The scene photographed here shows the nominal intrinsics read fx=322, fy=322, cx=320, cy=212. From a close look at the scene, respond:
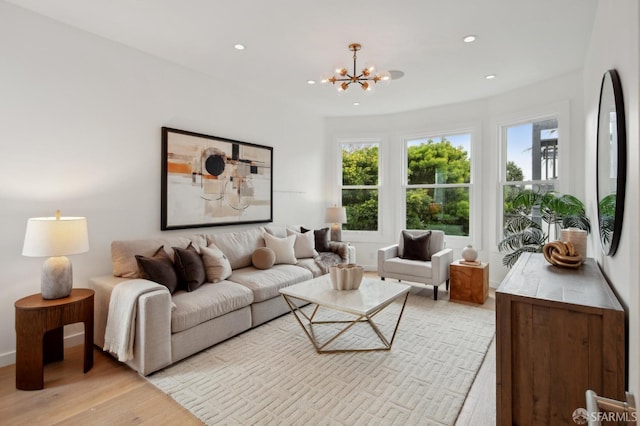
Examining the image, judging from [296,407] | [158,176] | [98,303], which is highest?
[158,176]

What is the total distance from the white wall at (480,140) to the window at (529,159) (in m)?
0.15

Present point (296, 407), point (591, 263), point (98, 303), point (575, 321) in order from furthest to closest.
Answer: point (98, 303)
point (591, 263)
point (296, 407)
point (575, 321)

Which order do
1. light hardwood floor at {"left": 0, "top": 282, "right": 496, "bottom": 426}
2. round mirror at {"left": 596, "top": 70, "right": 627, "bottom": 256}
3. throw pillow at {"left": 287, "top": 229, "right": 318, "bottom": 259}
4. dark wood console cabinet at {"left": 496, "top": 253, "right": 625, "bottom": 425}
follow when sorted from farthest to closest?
throw pillow at {"left": 287, "top": 229, "right": 318, "bottom": 259}
light hardwood floor at {"left": 0, "top": 282, "right": 496, "bottom": 426}
round mirror at {"left": 596, "top": 70, "right": 627, "bottom": 256}
dark wood console cabinet at {"left": 496, "top": 253, "right": 625, "bottom": 425}

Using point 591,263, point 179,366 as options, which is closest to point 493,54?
point 591,263

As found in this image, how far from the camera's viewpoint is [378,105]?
5.27 metres

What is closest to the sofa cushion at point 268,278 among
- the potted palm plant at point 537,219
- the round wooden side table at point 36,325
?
the round wooden side table at point 36,325

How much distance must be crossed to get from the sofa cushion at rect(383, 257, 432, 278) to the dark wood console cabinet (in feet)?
8.20

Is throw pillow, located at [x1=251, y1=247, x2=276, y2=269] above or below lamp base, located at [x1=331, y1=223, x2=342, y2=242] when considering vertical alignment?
below

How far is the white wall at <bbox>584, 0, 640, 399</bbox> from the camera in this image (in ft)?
3.73

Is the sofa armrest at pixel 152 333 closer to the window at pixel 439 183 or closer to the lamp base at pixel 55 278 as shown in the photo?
the lamp base at pixel 55 278

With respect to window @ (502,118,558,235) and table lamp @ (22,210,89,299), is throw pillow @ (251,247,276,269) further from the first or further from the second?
window @ (502,118,558,235)

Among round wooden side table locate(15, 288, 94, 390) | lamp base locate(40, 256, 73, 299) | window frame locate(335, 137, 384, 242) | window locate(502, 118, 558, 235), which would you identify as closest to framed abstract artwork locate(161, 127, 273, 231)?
lamp base locate(40, 256, 73, 299)

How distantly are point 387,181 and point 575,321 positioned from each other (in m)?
4.53

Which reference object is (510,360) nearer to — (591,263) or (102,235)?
(591,263)
